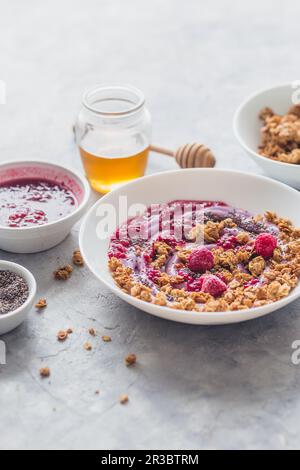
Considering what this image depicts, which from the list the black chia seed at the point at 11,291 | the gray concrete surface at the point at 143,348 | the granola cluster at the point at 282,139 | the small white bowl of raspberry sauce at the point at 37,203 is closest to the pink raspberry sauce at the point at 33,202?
the small white bowl of raspberry sauce at the point at 37,203

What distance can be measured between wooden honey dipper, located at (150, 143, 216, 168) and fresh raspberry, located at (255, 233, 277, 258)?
0.47m

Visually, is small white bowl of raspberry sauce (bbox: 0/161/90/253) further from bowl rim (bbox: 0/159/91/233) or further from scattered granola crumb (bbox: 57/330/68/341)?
scattered granola crumb (bbox: 57/330/68/341)

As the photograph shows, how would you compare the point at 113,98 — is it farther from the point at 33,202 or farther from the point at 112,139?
the point at 33,202

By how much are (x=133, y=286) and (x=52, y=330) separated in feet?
0.75

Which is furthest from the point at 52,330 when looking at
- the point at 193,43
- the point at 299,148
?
the point at 193,43

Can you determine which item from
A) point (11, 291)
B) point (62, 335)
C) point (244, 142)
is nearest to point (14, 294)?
point (11, 291)

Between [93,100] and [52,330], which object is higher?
[93,100]

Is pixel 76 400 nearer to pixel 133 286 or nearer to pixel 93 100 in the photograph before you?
pixel 133 286

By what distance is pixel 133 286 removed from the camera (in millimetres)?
1762

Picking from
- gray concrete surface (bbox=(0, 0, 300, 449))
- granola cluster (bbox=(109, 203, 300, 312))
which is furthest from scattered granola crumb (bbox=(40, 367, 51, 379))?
granola cluster (bbox=(109, 203, 300, 312))

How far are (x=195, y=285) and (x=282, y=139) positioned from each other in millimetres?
759

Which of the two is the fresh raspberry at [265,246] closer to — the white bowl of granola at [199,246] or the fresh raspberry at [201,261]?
the white bowl of granola at [199,246]

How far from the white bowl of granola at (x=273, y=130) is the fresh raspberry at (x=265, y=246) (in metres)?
0.36

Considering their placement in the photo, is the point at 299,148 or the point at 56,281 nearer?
the point at 56,281
